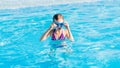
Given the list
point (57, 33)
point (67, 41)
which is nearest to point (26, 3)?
point (67, 41)

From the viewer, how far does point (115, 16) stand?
12.0 meters

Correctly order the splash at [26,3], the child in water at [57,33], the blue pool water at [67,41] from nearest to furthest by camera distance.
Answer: the blue pool water at [67,41] → the child in water at [57,33] → the splash at [26,3]

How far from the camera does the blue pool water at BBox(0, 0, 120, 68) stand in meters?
7.24

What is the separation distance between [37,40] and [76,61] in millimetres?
1995

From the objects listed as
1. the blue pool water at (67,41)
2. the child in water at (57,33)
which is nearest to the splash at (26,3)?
the blue pool water at (67,41)

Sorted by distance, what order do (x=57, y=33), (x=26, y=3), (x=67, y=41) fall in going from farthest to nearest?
(x=26, y=3) < (x=67, y=41) < (x=57, y=33)

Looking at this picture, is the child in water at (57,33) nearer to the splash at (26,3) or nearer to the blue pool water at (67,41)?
the blue pool water at (67,41)

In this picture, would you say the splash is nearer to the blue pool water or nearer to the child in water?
the blue pool water

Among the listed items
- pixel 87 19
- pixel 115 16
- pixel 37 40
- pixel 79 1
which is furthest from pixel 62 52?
pixel 79 1

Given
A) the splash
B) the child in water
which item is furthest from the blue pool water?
the splash

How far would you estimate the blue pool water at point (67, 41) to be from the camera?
7.24 m

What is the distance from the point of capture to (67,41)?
8.27 meters

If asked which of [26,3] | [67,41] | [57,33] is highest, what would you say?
[26,3]

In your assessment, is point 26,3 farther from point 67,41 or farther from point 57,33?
point 57,33
